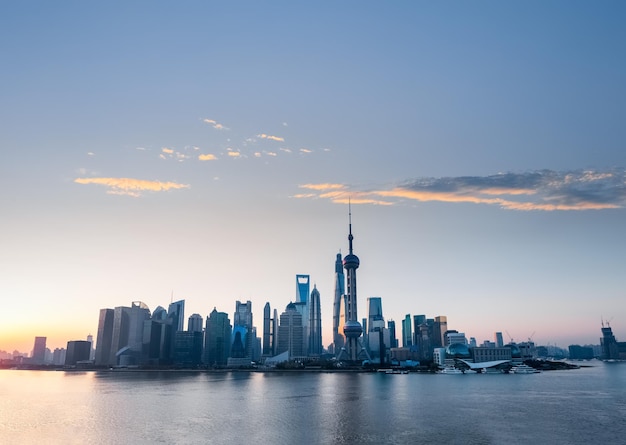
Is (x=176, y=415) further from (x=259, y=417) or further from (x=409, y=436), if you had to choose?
(x=409, y=436)

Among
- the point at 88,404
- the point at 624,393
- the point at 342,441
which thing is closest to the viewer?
the point at 342,441

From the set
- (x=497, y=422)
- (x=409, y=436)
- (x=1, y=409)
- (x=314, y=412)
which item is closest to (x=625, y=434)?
(x=497, y=422)

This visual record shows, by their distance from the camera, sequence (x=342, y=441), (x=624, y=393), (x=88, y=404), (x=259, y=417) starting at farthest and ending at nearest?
(x=624, y=393) < (x=88, y=404) < (x=259, y=417) < (x=342, y=441)

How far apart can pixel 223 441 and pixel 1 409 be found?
85712 millimetres

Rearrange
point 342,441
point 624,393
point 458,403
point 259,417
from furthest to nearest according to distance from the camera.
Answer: point 624,393 → point 458,403 → point 259,417 → point 342,441

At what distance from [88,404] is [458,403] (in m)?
99.0

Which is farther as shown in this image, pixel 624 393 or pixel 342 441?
pixel 624 393

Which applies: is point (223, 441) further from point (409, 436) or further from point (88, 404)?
point (88, 404)

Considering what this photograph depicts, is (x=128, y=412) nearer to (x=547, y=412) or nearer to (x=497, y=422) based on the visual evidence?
(x=497, y=422)

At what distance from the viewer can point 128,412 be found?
106688mm

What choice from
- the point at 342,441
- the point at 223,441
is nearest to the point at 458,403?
the point at 342,441

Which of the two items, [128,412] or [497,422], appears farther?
[128,412]

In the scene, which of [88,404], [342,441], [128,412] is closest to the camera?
[342,441]

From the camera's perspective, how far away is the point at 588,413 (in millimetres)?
98438
